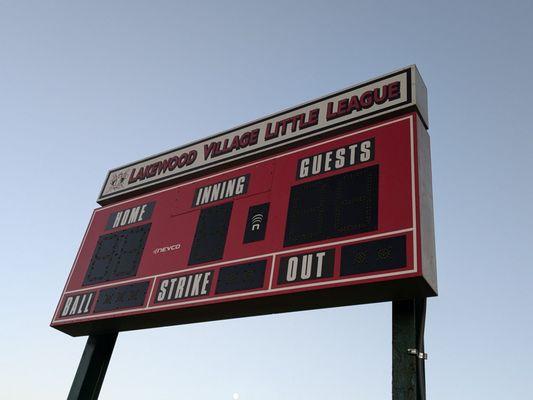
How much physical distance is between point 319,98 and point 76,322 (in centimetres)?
465

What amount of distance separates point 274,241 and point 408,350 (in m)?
1.95

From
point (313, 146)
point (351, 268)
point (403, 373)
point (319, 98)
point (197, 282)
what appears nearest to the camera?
point (403, 373)

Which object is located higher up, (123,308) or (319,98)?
(319,98)

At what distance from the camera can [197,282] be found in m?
6.40

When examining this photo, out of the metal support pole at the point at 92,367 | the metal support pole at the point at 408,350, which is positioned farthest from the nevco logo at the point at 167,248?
the metal support pole at the point at 408,350

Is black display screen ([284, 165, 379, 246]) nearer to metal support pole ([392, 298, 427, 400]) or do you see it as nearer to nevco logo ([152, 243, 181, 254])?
metal support pole ([392, 298, 427, 400])

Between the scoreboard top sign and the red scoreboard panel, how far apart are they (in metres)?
0.21

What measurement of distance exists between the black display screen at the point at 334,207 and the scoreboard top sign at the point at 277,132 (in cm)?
98

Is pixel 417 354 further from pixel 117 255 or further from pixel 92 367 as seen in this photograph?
pixel 92 367

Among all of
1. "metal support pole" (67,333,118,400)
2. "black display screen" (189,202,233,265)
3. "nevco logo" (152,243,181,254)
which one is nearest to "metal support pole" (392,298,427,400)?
"black display screen" (189,202,233,265)

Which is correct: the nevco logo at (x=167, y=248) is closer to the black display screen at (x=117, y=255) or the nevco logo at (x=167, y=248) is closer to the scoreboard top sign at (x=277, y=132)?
the black display screen at (x=117, y=255)

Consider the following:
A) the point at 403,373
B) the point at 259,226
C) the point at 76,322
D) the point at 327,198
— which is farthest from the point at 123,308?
the point at 403,373

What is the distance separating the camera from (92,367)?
7633mm

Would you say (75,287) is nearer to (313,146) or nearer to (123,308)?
(123,308)
